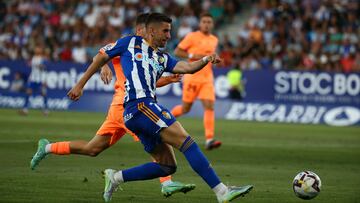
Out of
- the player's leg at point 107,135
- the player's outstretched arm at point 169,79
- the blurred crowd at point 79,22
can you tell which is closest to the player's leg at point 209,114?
the player's outstretched arm at point 169,79

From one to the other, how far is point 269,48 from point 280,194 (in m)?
20.7

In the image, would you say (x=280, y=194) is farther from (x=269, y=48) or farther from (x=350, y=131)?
(x=269, y=48)

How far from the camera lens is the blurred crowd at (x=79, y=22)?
3453 cm

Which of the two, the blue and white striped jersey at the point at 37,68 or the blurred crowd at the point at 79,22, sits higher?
the blurred crowd at the point at 79,22

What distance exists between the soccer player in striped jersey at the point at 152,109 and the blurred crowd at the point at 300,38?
64.6ft

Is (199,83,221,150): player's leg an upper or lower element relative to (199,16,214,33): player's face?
lower

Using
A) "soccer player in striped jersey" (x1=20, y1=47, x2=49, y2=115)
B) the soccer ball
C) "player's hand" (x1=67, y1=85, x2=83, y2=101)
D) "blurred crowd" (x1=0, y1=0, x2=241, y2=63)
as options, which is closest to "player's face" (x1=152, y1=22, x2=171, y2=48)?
"player's hand" (x1=67, y1=85, x2=83, y2=101)

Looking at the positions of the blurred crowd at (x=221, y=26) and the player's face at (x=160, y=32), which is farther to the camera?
the blurred crowd at (x=221, y=26)

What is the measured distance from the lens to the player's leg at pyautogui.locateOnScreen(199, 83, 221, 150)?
1712cm

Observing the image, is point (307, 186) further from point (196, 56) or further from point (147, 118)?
point (196, 56)

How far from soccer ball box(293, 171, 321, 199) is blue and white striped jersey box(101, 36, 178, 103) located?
209 centimetres

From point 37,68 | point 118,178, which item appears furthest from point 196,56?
point 37,68

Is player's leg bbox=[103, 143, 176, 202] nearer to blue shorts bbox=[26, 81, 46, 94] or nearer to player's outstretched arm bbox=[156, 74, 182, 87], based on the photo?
player's outstretched arm bbox=[156, 74, 182, 87]

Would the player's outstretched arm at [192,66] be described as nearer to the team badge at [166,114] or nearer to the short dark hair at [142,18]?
the team badge at [166,114]
